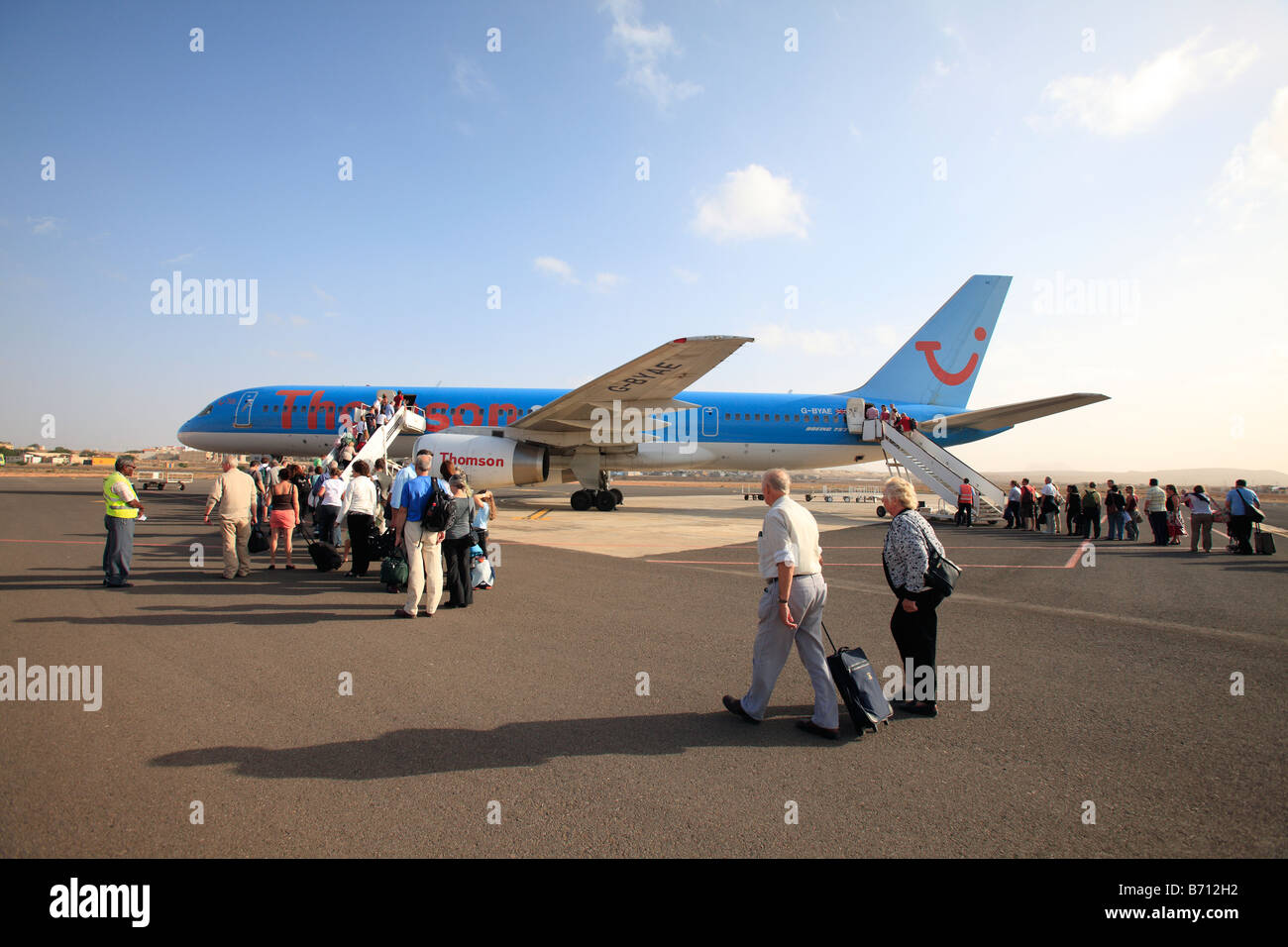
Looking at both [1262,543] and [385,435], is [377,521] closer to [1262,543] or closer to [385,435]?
[385,435]

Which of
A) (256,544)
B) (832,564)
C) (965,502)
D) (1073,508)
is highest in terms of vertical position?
(965,502)

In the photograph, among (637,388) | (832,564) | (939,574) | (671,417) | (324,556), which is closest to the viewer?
(939,574)

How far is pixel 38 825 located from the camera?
Result: 269 cm

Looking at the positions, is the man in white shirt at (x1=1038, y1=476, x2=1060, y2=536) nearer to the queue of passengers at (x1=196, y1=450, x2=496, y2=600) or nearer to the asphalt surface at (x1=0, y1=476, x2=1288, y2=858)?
the asphalt surface at (x1=0, y1=476, x2=1288, y2=858)

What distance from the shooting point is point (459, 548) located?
A: 7207 mm

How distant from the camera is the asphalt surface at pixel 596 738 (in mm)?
2732

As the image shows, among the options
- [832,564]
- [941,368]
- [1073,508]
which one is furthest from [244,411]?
[1073,508]

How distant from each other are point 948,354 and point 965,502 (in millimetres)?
7579

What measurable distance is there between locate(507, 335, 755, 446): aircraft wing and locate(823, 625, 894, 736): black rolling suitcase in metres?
10.4

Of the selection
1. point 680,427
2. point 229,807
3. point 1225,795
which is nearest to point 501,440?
point 680,427

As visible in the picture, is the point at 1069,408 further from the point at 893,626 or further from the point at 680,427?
the point at 893,626

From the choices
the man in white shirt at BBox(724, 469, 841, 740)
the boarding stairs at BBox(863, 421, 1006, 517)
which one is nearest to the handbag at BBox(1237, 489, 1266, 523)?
the boarding stairs at BBox(863, 421, 1006, 517)

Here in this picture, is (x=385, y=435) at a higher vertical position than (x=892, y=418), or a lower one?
lower

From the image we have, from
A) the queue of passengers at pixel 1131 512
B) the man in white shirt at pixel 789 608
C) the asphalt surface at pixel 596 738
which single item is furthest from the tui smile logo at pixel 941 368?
the man in white shirt at pixel 789 608
